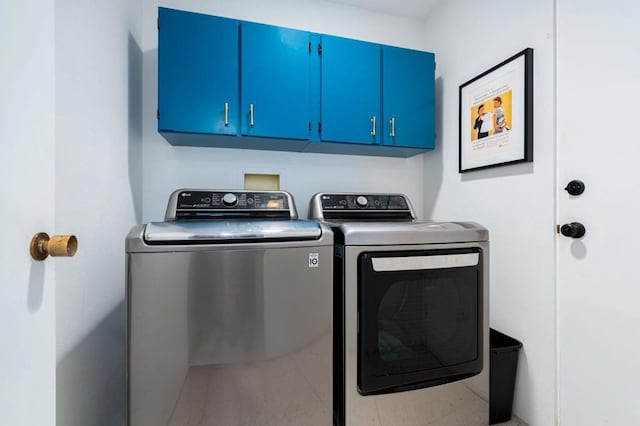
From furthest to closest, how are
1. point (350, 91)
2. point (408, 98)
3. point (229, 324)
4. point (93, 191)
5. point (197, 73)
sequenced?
point (408, 98), point (350, 91), point (197, 73), point (93, 191), point (229, 324)

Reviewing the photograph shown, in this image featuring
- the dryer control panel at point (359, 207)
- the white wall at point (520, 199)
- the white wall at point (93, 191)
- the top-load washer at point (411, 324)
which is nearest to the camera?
the white wall at point (93, 191)

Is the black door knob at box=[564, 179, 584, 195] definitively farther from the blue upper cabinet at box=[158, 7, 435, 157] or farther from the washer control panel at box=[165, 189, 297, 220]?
the washer control panel at box=[165, 189, 297, 220]

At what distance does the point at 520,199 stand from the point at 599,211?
35 centimetres

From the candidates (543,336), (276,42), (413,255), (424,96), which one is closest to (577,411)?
(543,336)

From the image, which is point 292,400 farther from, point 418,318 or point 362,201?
point 362,201

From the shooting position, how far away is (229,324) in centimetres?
100

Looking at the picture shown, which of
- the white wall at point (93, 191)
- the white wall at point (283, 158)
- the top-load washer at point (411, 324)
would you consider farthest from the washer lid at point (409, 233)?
the white wall at point (93, 191)

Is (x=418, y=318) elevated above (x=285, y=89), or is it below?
below

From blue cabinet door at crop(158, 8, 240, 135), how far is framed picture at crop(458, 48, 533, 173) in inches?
56.5

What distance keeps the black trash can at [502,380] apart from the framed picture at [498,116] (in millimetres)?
973

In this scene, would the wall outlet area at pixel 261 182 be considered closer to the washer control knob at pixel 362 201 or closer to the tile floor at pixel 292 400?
the washer control knob at pixel 362 201

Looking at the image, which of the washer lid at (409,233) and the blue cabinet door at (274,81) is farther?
the blue cabinet door at (274,81)

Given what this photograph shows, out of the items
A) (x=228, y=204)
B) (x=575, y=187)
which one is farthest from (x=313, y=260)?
(x=575, y=187)

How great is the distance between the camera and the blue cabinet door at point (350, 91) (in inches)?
67.2
